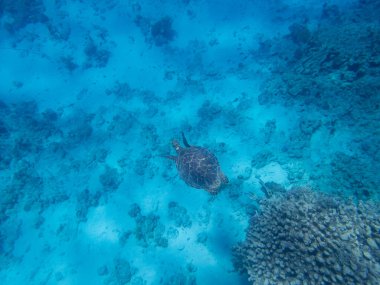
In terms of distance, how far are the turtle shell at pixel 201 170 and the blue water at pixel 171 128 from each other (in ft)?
2.81

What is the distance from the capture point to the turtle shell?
22.3ft

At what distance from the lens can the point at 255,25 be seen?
12.1 m

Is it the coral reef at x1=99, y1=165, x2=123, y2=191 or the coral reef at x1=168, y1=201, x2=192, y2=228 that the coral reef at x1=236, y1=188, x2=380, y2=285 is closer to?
the coral reef at x1=168, y1=201, x2=192, y2=228

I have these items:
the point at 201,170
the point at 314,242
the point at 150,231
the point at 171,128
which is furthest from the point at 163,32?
the point at 314,242

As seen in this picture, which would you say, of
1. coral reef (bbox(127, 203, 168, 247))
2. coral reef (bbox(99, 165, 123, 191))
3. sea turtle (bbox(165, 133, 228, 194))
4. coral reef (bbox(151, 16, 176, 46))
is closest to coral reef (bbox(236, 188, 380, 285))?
sea turtle (bbox(165, 133, 228, 194))

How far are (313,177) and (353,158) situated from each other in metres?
1.14

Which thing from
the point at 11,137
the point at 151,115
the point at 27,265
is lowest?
the point at 27,265

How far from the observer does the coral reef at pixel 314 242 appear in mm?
4336

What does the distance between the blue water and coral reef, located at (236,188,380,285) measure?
13 cm

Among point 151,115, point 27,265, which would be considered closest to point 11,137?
point 27,265

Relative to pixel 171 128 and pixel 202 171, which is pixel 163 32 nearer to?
pixel 171 128

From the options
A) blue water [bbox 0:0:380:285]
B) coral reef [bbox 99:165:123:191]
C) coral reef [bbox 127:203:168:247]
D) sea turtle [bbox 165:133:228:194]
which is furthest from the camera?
coral reef [bbox 99:165:123:191]

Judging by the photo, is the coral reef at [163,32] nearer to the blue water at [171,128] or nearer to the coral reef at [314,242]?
the blue water at [171,128]

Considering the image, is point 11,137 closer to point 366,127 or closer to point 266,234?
point 266,234
